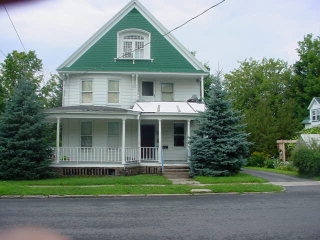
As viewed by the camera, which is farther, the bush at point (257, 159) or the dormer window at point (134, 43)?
the bush at point (257, 159)

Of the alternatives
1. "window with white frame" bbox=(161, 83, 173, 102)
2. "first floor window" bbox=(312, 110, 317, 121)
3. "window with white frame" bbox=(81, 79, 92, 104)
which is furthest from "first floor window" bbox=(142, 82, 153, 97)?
"first floor window" bbox=(312, 110, 317, 121)

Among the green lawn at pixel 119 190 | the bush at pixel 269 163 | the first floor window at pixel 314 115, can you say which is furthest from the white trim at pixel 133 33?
the first floor window at pixel 314 115

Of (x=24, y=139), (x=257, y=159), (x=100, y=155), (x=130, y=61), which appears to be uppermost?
(x=130, y=61)

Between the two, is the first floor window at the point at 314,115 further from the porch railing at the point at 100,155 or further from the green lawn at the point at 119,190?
the green lawn at the point at 119,190

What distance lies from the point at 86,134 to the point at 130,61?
17.8 feet

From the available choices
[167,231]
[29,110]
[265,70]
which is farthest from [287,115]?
[167,231]

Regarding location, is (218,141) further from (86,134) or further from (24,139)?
(24,139)

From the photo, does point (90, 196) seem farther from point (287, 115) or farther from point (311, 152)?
Answer: point (287, 115)

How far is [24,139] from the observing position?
17281 millimetres

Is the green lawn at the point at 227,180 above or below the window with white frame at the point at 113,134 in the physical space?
below

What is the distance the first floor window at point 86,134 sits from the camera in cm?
2102

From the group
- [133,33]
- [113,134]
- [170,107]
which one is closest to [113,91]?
[113,134]

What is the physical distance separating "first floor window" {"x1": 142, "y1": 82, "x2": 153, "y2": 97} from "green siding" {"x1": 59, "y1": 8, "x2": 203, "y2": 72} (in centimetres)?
133

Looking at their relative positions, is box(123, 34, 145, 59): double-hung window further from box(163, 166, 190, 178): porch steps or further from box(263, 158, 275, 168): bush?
box(263, 158, 275, 168): bush
